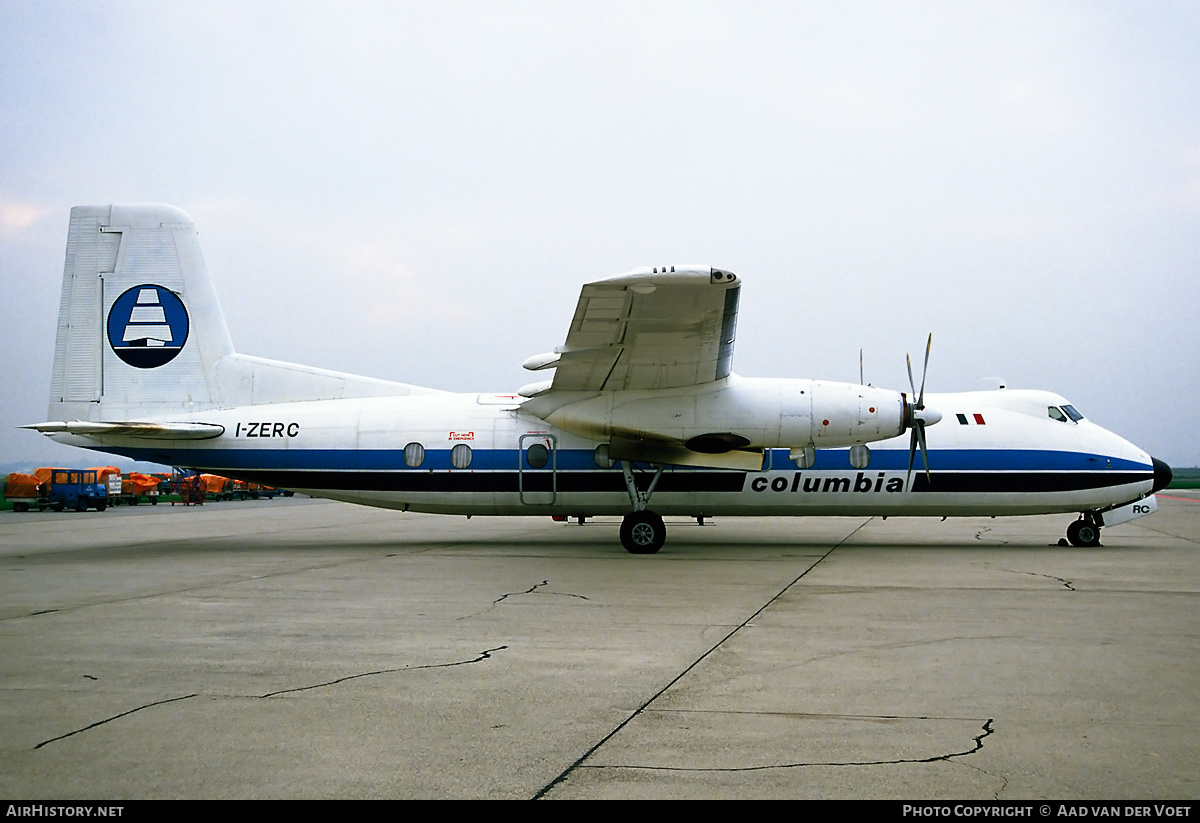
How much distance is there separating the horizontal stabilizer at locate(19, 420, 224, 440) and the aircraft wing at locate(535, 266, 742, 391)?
22.9 feet

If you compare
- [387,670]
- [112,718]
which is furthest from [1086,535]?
[112,718]

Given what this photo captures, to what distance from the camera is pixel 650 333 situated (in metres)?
15.2

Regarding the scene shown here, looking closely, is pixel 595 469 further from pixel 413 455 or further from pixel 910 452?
pixel 910 452

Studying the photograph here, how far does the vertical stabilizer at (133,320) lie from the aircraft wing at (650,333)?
24.9 ft

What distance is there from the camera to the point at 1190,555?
17.3 m

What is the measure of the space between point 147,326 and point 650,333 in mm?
10552

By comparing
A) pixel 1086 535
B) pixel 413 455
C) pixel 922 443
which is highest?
pixel 922 443

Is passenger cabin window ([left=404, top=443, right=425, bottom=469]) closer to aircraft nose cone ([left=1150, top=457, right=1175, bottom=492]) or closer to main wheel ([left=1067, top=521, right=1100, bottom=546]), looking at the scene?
main wheel ([left=1067, top=521, right=1100, bottom=546])

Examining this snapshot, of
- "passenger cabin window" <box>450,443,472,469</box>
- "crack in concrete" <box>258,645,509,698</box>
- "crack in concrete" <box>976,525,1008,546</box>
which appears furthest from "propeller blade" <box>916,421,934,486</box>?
"crack in concrete" <box>258,645,509,698</box>

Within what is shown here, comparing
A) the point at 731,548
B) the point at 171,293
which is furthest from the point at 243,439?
the point at 731,548

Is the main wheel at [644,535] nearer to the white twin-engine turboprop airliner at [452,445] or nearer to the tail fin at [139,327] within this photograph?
the white twin-engine turboprop airliner at [452,445]

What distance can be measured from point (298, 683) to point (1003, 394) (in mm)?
16889

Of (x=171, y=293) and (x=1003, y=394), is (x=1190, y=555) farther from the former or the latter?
(x=171, y=293)
